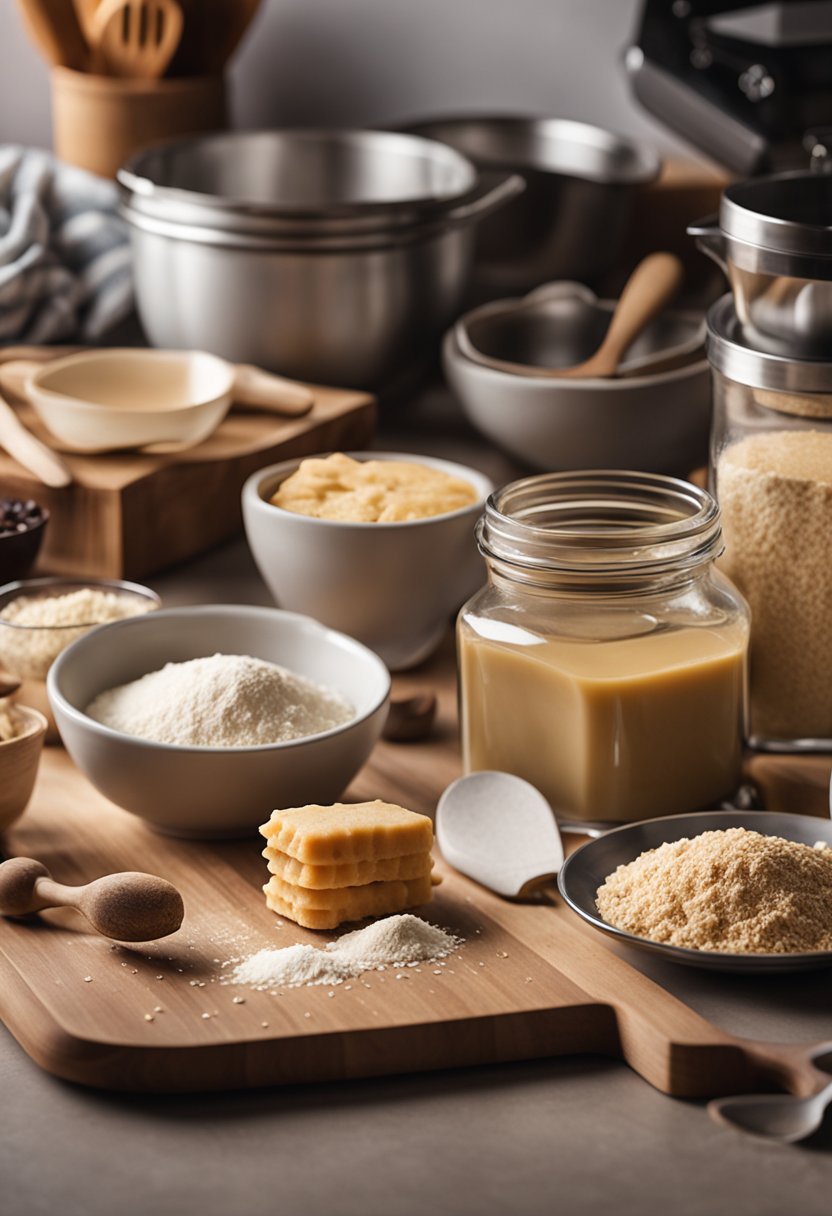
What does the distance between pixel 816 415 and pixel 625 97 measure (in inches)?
44.2

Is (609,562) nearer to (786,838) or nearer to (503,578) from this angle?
(503,578)

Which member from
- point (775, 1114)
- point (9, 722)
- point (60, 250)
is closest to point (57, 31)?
point (60, 250)

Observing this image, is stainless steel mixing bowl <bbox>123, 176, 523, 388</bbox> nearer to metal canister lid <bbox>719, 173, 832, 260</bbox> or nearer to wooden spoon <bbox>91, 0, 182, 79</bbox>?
wooden spoon <bbox>91, 0, 182, 79</bbox>

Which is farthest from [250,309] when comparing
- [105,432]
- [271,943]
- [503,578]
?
[271,943]

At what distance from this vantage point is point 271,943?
34.1 inches

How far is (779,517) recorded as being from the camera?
1.01 m

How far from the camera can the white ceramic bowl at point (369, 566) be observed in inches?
44.3

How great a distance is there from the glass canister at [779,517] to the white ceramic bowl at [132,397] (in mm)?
430

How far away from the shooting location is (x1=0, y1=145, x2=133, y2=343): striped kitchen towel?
5.26 ft

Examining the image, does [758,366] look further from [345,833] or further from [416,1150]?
[416,1150]

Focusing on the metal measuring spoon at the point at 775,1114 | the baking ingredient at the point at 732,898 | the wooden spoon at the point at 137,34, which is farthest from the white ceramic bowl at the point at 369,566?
the wooden spoon at the point at 137,34

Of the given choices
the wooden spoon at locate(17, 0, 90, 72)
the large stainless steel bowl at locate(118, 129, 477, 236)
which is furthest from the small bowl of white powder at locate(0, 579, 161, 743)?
the wooden spoon at locate(17, 0, 90, 72)

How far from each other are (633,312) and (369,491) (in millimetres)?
360

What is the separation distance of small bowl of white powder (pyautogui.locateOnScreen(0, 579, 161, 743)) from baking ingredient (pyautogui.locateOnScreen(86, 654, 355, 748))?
9 centimetres
